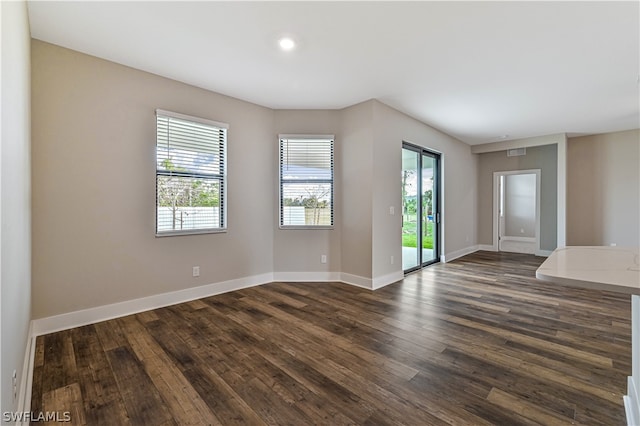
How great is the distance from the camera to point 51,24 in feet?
7.93

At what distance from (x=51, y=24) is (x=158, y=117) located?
111cm

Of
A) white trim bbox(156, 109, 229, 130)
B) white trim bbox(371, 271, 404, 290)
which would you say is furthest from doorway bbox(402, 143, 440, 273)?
white trim bbox(156, 109, 229, 130)

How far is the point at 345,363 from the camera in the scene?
2.17 meters

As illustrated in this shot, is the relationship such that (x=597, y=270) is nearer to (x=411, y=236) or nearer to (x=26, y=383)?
(x=26, y=383)

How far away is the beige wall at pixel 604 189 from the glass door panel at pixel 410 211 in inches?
161

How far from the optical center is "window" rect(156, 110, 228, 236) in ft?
11.1

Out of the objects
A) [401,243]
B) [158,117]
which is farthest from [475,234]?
[158,117]

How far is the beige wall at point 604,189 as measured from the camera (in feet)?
19.1

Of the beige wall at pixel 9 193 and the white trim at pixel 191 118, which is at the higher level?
the white trim at pixel 191 118

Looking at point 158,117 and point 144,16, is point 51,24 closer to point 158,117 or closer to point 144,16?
point 144,16

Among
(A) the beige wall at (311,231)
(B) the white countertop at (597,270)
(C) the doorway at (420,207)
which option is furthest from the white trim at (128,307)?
(B) the white countertop at (597,270)

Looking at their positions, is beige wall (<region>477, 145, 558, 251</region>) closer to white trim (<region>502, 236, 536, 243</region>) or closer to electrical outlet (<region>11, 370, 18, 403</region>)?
white trim (<region>502, 236, 536, 243</region>)

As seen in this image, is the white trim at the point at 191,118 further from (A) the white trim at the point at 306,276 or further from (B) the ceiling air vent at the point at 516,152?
(B) the ceiling air vent at the point at 516,152

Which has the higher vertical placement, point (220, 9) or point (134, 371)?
point (220, 9)
